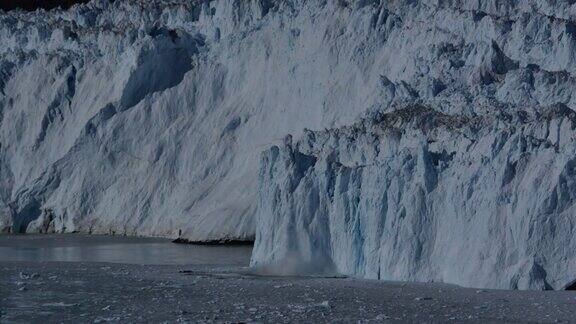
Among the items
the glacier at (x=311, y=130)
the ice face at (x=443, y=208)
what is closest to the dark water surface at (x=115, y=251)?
the glacier at (x=311, y=130)

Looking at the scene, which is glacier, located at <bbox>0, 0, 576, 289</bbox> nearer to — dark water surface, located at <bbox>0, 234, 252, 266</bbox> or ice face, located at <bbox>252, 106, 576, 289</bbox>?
ice face, located at <bbox>252, 106, 576, 289</bbox>

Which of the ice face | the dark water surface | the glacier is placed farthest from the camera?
the dark water surface

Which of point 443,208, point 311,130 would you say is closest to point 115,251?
point 311,130

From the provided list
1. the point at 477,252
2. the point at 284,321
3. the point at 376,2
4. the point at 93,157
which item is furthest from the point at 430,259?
the point at 93,157

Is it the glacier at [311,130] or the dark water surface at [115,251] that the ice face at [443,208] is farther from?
the dark water surface at [115,251]

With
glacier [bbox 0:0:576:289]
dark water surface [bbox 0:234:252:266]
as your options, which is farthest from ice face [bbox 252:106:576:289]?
dark water surface [bbox 0:234:252:266]

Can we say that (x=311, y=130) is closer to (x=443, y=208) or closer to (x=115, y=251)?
(x=115, y=251)

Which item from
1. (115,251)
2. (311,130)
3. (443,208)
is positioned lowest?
(115,251)
